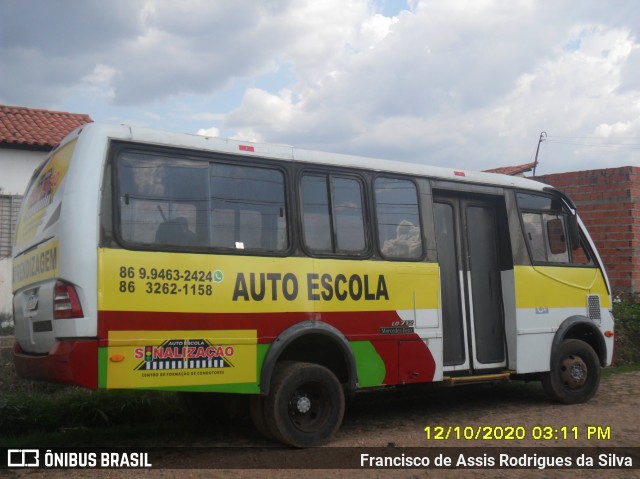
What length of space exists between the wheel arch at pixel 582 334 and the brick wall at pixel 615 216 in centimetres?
461

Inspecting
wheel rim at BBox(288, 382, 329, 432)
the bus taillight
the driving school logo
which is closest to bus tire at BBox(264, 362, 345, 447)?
wheel rim at BBox(288, 382, 329, 432)

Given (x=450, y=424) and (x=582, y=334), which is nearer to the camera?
(x=450, y=424)

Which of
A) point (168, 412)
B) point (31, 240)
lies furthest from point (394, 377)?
point (31, 240)

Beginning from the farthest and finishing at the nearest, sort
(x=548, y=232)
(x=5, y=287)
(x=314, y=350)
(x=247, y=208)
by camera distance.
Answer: (x=5, y=287)
(x=548, y=232)
(x=314, y=350)
(x=247, y=208)

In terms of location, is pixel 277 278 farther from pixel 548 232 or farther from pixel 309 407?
pixel 548 232

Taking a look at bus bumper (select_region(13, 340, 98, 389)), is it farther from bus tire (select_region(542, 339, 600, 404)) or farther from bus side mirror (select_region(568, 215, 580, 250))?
bus side mirror (select_region(568, 215, 580, 250))

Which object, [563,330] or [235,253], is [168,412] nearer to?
[235,253]

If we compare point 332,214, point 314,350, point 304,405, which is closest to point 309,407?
point 304,405

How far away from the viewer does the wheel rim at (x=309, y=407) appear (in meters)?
6.67

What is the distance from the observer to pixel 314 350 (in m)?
7.13

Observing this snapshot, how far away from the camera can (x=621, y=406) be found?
8.75 meters

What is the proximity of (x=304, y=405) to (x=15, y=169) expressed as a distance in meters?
9.06

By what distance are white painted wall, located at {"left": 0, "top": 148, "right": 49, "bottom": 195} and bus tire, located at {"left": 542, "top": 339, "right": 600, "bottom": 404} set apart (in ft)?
31.5

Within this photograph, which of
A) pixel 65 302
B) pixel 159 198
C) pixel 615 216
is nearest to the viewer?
pixel 65 302
